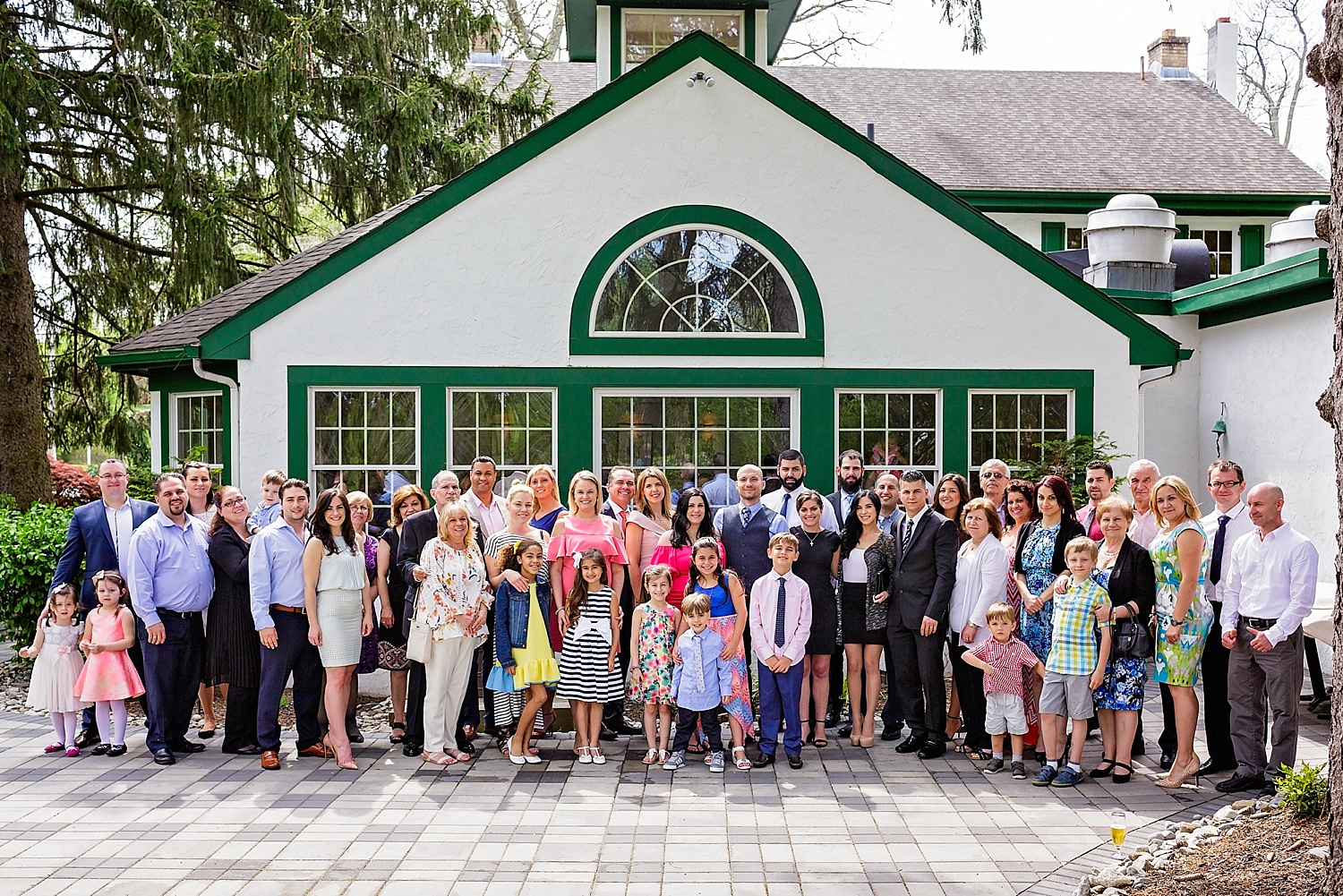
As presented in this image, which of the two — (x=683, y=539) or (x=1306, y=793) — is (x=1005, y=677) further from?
(x=683, y=539)

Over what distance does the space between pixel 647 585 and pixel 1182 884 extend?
3.29m

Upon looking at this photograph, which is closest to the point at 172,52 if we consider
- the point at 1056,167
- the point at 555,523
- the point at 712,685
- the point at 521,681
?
the point at 555,523

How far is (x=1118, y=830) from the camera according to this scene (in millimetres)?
4965

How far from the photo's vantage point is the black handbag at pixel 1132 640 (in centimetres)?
636

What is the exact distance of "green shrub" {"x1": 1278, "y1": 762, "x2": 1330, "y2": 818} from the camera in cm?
518

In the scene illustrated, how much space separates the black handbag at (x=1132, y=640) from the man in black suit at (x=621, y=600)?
298cm

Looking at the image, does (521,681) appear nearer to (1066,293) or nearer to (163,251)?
(1066,293)

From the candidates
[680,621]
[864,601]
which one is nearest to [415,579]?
[680,621]

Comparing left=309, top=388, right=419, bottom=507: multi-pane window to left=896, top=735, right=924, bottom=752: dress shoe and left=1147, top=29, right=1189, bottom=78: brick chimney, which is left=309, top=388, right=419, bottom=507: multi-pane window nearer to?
left=896, top=735, right=924, bottom=752: dress shoe

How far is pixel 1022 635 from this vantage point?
6.79 metres

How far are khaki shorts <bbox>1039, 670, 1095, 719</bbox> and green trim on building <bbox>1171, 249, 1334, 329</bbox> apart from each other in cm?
471

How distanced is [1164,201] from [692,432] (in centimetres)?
946

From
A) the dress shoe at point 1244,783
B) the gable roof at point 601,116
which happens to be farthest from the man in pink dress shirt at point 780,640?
the gable roof at point 601,116

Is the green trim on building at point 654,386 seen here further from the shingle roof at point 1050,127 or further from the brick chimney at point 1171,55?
the brick chimney at point 1171,55
